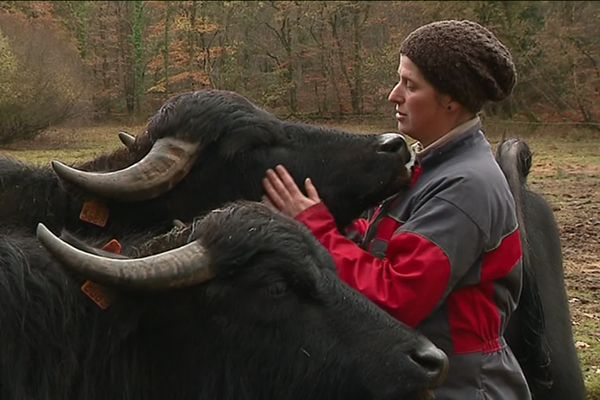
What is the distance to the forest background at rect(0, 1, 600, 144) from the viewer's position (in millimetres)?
33594

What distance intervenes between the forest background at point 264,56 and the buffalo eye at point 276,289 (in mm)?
28609

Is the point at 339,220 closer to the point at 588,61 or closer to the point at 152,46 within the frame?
the point at 588,61

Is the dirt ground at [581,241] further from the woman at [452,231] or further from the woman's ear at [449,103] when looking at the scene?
the woman's ear at [449,103]

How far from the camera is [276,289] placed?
3.54 m

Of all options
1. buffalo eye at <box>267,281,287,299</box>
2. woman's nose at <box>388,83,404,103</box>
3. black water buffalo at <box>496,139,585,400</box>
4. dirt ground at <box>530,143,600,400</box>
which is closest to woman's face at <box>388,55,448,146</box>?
woman's nose at <box>388,83,404,103</box>

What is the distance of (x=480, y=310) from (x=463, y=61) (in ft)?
3.50

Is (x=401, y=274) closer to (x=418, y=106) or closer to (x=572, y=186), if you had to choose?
(x=418, y=106)

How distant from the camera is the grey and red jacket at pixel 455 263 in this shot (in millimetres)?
3719

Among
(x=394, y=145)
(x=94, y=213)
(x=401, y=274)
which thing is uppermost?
(x=394, y=145)

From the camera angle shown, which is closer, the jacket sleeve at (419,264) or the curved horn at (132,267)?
the curved horn at (132,267)

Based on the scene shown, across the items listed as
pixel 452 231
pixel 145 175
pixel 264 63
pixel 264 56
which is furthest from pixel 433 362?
pixel 264 56

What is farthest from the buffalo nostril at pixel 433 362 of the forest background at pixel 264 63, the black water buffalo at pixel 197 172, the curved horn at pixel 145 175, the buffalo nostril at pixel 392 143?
the forest background at pixel 264 63

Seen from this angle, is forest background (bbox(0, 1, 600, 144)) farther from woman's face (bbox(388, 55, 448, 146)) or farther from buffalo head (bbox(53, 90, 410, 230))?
woman's face (bbox(388, 55, 448, 146))

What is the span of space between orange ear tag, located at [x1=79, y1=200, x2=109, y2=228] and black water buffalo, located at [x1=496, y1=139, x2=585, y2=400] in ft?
7.64
